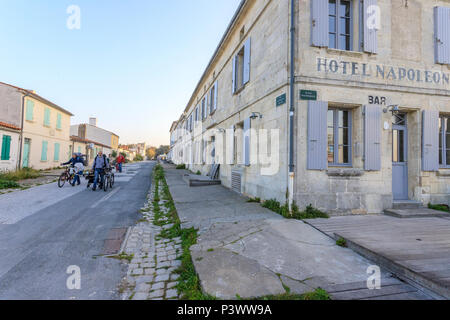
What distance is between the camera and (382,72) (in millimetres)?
5980

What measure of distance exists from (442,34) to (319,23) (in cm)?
382

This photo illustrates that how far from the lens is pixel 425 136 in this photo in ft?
20.0

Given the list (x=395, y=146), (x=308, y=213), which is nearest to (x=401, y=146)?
(x=395, y=146)

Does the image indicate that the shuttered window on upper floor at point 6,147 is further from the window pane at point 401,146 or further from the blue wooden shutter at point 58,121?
the window pane at point 401,146

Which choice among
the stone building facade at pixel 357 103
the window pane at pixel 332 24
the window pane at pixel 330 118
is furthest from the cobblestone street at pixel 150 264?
the window pane at pixel 332 24

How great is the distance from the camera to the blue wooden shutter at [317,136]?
5469 mm

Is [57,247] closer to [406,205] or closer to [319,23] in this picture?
[319,23]

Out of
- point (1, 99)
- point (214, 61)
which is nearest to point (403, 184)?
point (214, 61)

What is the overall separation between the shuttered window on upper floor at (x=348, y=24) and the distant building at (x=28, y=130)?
705 inches

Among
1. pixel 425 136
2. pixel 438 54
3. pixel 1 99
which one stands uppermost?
pixel 1 99
